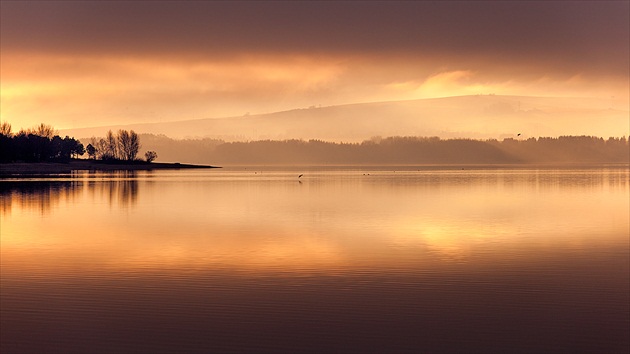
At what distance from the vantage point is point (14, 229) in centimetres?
4506

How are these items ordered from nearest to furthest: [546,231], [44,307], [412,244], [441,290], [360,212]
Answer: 1. [44,307]
2. [441,290]
3. [412,244]
4. [546,231]
5. [360,212]

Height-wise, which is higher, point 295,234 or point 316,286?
point 295,234

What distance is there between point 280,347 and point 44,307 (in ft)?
28.6

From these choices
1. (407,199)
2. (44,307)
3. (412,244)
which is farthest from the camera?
(407,199)

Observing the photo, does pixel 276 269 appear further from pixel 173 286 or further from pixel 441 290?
pixel 441 290

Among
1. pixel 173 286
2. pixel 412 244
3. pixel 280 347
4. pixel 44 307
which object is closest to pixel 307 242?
pixel 412 244

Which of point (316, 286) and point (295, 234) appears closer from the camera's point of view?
point (316, 286)

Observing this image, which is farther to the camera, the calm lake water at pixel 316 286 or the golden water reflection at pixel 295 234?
the golden water reflection at pixel 295 234

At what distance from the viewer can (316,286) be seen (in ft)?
81.3

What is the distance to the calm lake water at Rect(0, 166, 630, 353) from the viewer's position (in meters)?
18.2

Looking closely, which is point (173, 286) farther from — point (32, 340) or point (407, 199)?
point (407, 199)

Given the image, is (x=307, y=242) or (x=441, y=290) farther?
(x=307, y=242)

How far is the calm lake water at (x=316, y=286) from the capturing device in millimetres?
18156

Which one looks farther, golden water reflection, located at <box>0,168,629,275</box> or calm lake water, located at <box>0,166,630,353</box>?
golden water reflection, located at <box>0,168,629,275</box>
